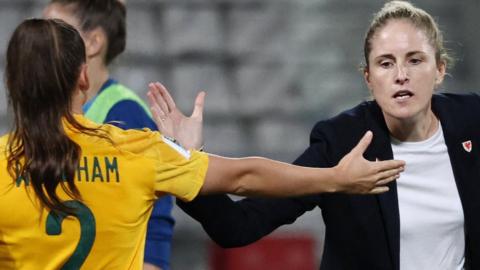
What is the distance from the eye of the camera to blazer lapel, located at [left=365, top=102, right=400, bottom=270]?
2.96 metres

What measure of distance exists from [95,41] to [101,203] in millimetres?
1284

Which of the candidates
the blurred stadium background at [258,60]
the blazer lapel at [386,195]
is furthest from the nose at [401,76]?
the blurred stadium background at [258,60]

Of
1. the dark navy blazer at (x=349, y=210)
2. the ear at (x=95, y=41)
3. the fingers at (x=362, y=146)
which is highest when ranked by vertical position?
the ear at (x=95, y=41)

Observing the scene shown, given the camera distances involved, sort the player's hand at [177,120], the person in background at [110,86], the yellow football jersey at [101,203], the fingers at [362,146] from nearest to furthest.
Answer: the yellow football jersey at [101,203] < the fingers at [362,146] < the player's hand at [177,120] < the person in background at [110,86]

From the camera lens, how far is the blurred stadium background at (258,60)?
689 centimetres

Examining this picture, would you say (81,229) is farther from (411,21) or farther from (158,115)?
(411,21)

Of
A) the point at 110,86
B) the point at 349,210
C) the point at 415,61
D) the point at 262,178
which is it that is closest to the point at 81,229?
the point at 262,178

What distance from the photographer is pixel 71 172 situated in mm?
2498

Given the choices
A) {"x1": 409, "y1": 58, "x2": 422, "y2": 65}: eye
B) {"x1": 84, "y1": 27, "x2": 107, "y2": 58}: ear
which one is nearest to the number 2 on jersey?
{"x1": 409, "y1": 58, "x2": 422, "y2": 65}: eye

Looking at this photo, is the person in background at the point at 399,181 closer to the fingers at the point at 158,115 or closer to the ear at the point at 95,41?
the fingers at the point at 158,115

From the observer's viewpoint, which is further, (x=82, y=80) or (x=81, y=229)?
(x=82, y=80)

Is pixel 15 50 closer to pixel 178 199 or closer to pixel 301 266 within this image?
pixel 178 199

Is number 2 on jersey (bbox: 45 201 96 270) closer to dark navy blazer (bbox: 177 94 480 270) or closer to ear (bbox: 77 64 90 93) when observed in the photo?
ear (bbox: 77 64 90 93)

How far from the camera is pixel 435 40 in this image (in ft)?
10.4
